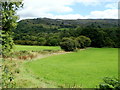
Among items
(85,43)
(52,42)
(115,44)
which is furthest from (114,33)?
(52,42)

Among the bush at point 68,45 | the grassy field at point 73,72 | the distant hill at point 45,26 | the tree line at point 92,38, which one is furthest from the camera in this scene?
the distant hill at point 45,26

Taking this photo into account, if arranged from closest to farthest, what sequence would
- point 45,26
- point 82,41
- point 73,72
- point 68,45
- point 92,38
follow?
point 73,72 → point 68,45 → point 82,41 → point 92,38 → point 45,26

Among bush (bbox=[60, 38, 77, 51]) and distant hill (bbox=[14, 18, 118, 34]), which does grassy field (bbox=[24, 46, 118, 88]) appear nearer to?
bush (bbox=[60, 38, 77, 51])

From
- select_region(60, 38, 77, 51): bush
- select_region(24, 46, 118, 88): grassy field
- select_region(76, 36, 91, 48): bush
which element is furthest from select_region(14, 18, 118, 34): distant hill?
select_region(24, 46, 118, 88): grassy field

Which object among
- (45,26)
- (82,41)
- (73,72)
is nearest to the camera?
(73,72)

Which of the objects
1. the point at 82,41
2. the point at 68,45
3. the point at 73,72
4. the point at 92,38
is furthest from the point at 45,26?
the point at 73,72

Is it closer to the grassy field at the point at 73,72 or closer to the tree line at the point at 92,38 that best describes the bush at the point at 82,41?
the tree line at the point at 92,38

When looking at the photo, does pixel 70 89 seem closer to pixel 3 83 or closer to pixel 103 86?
pixel 103 86

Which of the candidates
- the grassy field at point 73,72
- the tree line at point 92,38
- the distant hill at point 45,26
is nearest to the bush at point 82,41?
the tree line at point 92,38

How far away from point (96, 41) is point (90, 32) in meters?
3.78

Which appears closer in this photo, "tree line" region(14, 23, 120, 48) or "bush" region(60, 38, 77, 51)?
"bush" region(60, 38, 77, 51)

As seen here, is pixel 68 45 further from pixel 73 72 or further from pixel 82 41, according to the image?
pixel 73 72

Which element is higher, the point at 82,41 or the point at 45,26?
the point at 45,26

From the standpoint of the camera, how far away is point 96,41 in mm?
52344
